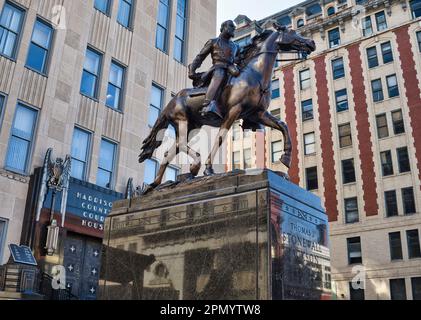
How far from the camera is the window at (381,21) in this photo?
42.1 m

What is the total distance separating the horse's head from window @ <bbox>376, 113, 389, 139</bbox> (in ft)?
108

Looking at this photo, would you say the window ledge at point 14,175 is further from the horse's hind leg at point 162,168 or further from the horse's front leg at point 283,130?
the horse's front leg at point 283,130

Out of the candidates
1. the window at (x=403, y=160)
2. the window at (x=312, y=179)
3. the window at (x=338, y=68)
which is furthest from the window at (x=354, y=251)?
the window at (x=338, y=68)

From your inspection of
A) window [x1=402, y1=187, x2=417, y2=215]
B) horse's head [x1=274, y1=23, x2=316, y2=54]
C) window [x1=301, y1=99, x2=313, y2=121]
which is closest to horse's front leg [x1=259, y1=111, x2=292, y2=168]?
horse's head [x1=274, y1=23, x2=316, y2=54]

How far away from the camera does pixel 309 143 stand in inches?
1708

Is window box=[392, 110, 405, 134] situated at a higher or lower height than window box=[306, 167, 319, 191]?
higher

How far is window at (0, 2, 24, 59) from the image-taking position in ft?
59.7

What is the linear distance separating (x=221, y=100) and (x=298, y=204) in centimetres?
240

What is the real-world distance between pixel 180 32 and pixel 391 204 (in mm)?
21739

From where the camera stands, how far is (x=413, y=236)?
34469mm

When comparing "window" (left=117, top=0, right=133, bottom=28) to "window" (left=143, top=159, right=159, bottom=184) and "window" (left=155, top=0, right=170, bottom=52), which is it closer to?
"window" (left=155, top=0, right=170, bottom=52)

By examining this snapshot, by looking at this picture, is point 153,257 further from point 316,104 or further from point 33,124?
point 316,104

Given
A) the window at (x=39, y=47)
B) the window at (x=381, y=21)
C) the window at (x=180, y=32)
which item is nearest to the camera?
the window at (x=39, y=47)

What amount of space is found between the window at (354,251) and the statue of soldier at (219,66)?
31.6 meters
